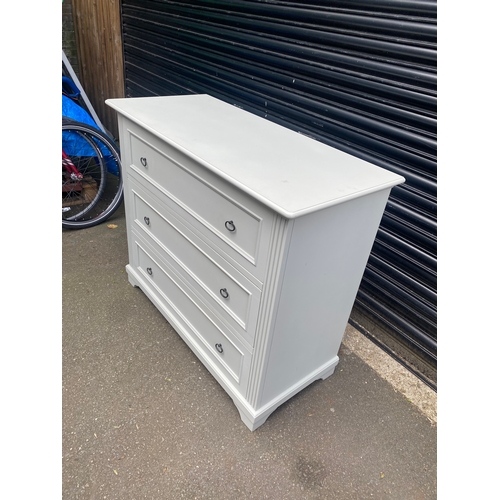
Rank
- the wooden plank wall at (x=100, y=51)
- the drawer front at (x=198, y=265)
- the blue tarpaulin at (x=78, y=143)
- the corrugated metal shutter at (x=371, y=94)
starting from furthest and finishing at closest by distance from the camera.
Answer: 1. the wooden plank wall at (x=100, y=51)
2. the blue tarpaulin at (x=78, y=143)
3. the corrugated metal shutter at (x=371, y=94)
4. the drawer front at (x=198, y=265)

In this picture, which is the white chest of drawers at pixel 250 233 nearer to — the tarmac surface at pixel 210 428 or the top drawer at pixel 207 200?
the top drawer at pixel 207 200

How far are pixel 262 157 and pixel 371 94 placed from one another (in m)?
0.79

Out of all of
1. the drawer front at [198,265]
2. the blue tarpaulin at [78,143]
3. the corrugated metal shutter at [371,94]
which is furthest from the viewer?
the blue tarpaulin at [78,143]

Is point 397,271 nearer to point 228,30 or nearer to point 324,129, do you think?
point 324,129

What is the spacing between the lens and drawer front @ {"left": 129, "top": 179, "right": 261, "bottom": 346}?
158cm

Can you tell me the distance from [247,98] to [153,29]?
1427 millimetres

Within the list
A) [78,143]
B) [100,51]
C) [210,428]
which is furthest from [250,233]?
[100,51]

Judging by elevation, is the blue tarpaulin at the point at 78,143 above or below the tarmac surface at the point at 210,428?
above

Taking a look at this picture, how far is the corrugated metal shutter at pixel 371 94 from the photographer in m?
1.77

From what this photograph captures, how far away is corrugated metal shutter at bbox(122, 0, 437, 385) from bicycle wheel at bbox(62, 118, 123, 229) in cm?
108

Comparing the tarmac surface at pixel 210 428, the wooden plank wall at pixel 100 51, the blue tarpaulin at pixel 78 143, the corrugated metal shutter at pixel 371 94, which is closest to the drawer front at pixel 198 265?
the tarmac surface at pixel 210 428

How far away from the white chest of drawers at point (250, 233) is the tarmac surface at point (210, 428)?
0.13 metres

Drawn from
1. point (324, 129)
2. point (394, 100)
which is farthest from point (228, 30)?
point (394, 100)

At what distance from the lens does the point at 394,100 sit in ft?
6.08
